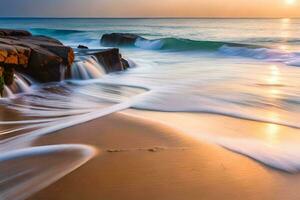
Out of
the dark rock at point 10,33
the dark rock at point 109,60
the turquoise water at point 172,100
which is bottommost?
the turquoise water at point 172,100

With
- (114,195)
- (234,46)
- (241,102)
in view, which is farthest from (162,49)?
(114,195)

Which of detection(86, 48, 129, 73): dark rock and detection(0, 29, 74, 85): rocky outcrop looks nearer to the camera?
detection(0, 29, 74, 85): rocky outcrop

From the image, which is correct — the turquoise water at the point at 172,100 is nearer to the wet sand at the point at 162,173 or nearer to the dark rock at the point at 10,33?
the wet sand at the point at 162,173

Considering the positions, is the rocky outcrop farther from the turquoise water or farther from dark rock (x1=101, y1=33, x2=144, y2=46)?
dark rock (x1=101, y1=33, x2=144, y2=46)

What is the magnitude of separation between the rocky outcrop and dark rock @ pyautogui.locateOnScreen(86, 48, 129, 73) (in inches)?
78.8

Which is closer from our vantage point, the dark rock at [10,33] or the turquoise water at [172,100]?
the turquoise water at [172,100]

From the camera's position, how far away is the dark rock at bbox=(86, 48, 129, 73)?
42.9 feet

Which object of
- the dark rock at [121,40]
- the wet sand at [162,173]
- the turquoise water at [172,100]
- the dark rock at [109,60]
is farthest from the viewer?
the dark rock at [121,40]

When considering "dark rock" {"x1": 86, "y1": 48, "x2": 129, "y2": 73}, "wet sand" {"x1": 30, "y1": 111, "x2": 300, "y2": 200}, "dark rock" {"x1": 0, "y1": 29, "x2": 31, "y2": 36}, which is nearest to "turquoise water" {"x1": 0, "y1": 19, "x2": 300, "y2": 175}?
"wet sand" {"x1": 30, "y1": 111, "x2": 300, "y2": 200}

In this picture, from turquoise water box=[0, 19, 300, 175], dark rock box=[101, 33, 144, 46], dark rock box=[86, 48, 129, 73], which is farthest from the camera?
dark rock box=[101, 33, 144, 46]

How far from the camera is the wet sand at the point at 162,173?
359cm

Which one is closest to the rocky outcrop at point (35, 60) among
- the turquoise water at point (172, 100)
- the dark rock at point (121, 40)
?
the turquoise water at point (172, 100)

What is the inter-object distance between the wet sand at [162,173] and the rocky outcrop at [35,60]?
13.4 feet

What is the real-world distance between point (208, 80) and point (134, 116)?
198 inches
